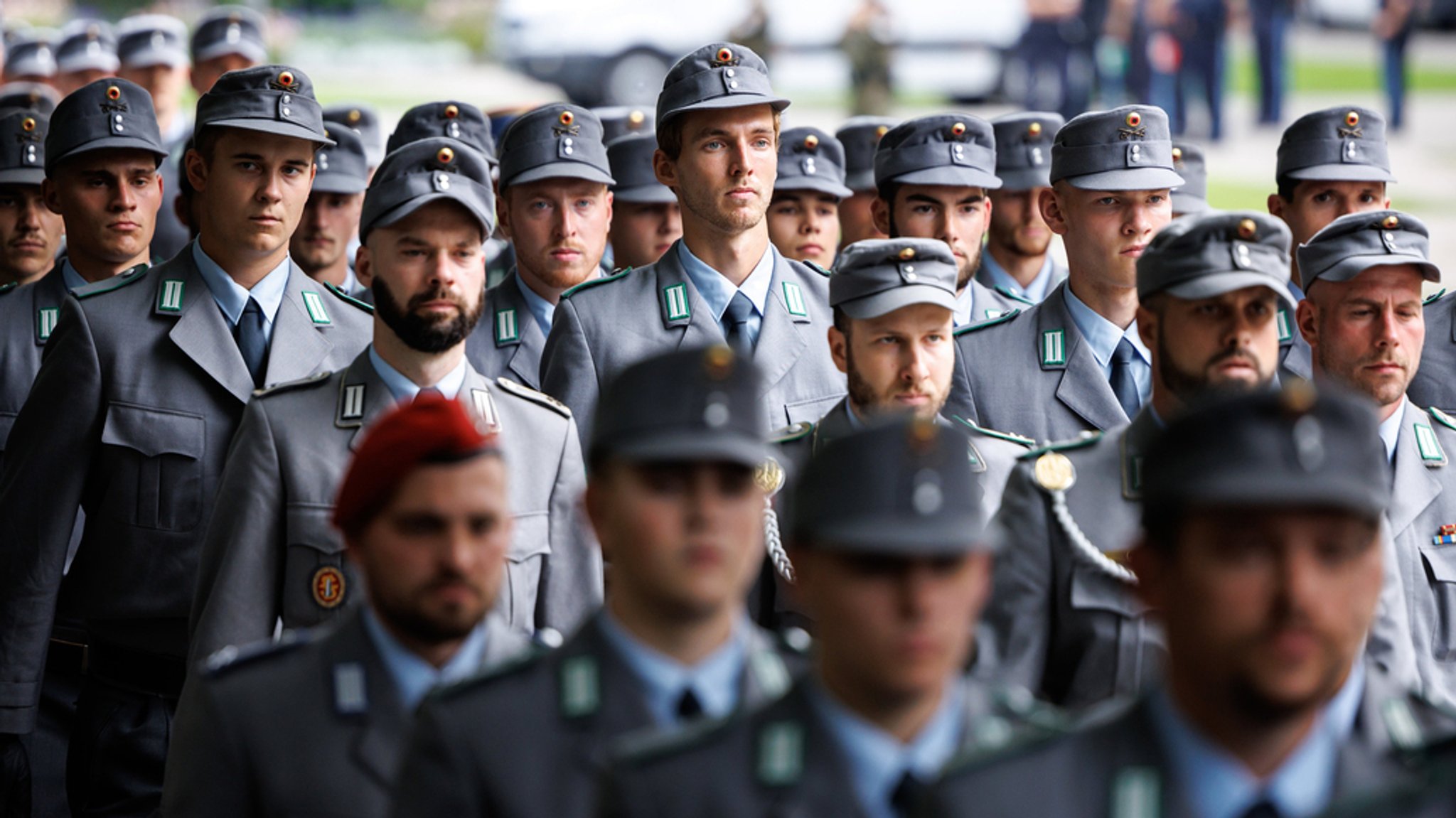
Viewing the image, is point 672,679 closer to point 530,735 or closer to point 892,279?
point 530,735

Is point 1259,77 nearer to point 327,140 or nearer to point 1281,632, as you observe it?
point 327,140

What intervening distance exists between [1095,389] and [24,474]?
295 centimetres

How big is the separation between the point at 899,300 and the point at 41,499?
7.39 ft

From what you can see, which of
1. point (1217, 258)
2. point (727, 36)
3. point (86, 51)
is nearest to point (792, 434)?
point (1217, 258)

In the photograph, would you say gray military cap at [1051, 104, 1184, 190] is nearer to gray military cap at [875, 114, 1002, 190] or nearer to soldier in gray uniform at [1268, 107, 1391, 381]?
gray military cap at [875, 114, 1002, 190]

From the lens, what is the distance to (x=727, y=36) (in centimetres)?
2189

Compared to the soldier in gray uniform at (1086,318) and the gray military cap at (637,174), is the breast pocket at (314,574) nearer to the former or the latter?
the soldier in gray uniform at (1086,318)

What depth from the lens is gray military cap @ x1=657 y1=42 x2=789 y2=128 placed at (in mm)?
5738

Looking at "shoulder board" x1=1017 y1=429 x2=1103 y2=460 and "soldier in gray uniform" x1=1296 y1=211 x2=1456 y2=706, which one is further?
"soldier in gray uniform" x1=1296 y1=211 x2=1456 y2=706

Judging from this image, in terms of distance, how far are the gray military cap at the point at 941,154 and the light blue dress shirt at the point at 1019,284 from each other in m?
0.77

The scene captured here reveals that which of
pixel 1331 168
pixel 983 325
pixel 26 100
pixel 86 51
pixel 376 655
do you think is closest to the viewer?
pixel 376 655

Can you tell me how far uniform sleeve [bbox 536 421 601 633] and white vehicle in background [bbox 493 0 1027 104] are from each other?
1646cm

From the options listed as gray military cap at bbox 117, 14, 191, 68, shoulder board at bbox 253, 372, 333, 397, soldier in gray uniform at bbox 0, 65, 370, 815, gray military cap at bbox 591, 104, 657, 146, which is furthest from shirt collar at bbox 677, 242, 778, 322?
gray military cap at bbox 117, 14, 191, 68

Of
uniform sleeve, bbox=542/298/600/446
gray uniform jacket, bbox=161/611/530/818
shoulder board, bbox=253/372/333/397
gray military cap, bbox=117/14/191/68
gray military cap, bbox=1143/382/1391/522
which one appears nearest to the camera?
gray military cap, bbox=1143/382/1391/522
